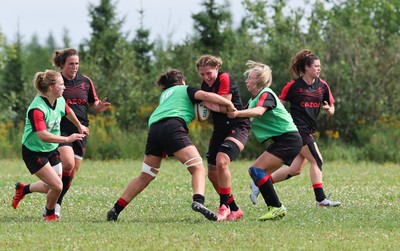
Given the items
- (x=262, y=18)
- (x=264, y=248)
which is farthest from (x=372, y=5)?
(x=264, y=248)

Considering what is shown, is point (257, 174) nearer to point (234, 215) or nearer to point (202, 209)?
point (234, 215)

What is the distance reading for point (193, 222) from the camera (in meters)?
10.1

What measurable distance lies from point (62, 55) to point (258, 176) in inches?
125

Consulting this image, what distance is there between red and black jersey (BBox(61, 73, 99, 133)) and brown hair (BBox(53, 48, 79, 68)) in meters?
0.23

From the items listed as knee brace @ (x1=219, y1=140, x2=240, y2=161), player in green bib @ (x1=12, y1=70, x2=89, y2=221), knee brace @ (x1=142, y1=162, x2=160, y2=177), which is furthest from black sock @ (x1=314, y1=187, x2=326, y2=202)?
player in green bib @ (x1=12, y1=70, x2=89, y2=221)

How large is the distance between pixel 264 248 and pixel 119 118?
21.9m

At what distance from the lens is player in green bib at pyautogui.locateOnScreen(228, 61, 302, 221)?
10.4 m

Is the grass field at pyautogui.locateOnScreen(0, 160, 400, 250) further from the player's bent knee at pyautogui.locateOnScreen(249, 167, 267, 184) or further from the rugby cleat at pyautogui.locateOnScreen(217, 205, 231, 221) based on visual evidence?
the player's bent knee at pyautogui.locateOnScreen(249, 167, 267, 184)

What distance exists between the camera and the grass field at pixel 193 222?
27.0 ft

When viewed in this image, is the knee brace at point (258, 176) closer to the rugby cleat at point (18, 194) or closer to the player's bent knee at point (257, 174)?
the player's bent knee at point (257, 174)

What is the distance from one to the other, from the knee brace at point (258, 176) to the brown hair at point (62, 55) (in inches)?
116

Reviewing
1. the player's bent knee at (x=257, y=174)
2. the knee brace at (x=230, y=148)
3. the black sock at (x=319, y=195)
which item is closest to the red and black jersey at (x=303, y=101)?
the black sock at (x=319, y=195)

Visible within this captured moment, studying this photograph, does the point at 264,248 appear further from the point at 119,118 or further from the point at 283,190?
the point at 119,118

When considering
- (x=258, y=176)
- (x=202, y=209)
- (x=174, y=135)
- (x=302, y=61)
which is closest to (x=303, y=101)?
(x=302, y=61)
